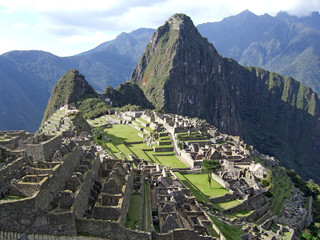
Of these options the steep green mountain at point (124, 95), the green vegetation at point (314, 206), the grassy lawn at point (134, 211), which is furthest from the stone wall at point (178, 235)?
the steep green mountain at point (124, 95)

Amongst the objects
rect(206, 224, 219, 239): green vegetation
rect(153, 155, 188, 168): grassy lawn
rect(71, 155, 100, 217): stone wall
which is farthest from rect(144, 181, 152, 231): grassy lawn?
rect(153, 155, 188, 168): grassy lawn

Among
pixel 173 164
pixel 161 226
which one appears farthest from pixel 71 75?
pixel 161 226

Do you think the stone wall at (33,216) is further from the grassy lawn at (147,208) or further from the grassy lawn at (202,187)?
the grassy lawn at (202,187)

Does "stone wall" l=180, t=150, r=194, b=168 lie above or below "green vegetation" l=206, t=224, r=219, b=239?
below

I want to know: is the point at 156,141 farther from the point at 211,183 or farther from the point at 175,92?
the point at 175,92

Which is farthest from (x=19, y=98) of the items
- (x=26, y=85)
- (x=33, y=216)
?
(x=33, y=216)

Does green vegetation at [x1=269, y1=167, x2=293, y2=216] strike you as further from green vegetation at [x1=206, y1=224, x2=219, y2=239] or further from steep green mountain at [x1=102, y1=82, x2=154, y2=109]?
steep green mountain at [x1=102, y1=82, x2=154, y2=109]
